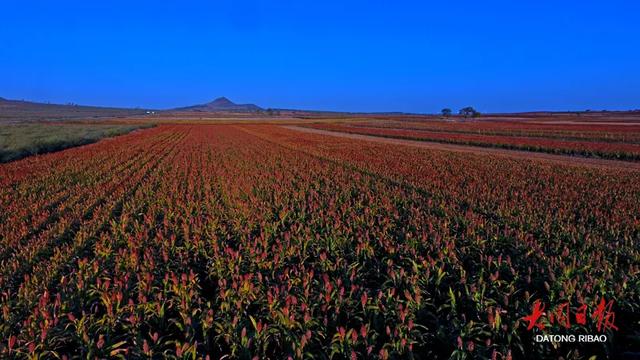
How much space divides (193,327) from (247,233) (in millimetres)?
2925

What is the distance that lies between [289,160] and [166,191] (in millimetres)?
8163

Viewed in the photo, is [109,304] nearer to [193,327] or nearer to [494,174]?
[193,327]

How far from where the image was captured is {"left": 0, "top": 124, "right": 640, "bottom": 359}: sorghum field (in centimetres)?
349

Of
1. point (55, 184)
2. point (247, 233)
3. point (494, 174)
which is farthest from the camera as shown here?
point (494, 174)

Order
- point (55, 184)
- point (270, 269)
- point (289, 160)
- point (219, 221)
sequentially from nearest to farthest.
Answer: point (270, 269) < point (219, 221) < point (55, 184) < point (289, 160)

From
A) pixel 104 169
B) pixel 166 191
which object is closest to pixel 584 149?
pixel 166 191

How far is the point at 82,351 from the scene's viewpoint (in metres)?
3.29

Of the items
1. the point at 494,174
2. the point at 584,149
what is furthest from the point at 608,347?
the point at 584,149

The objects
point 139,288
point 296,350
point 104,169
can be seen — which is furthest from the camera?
point 104,169

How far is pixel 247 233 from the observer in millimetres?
6551

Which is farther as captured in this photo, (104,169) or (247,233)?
(104,169)

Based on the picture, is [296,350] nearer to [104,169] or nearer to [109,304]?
[109,304]

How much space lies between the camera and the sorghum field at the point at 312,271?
11.4ft

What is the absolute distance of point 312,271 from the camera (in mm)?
4477
